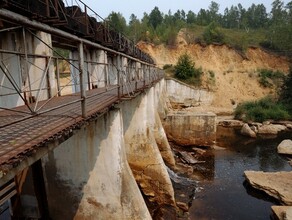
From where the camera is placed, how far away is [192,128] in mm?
20625

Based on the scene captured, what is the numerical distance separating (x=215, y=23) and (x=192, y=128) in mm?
35004

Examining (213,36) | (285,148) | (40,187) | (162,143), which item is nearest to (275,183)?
(162,143)

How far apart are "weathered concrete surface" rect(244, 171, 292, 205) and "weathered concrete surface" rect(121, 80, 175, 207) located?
17.2ft

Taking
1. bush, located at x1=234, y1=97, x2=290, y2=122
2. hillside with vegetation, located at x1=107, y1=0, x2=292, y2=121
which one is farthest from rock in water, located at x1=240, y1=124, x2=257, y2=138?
hillside with vegetation, located at x1=107, y1=0, x2=292, y2=121

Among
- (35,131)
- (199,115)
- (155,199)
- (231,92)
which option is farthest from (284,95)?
(35,131)

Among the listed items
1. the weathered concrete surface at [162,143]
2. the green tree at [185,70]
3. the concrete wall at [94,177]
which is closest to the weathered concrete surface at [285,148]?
the weathered concrete surface at [162,143]

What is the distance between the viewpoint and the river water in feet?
40.4

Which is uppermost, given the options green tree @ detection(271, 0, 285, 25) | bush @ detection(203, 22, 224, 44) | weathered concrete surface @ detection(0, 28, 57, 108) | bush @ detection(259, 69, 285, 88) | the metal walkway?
green tree @ detection(271, 0, 285, 25)

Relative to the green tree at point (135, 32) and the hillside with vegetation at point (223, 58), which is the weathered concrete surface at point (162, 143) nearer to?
the hillside with vegetation at point (223, 58)

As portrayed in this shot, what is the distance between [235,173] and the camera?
16.6m

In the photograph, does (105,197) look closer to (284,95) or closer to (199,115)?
(199,115)

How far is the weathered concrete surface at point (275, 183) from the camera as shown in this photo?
12.9 metres

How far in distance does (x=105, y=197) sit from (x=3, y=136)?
472 centimetres

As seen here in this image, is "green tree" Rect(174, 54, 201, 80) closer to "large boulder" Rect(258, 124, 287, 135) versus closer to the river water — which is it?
"large boulder" Rect(258, 124, 287, 135)
